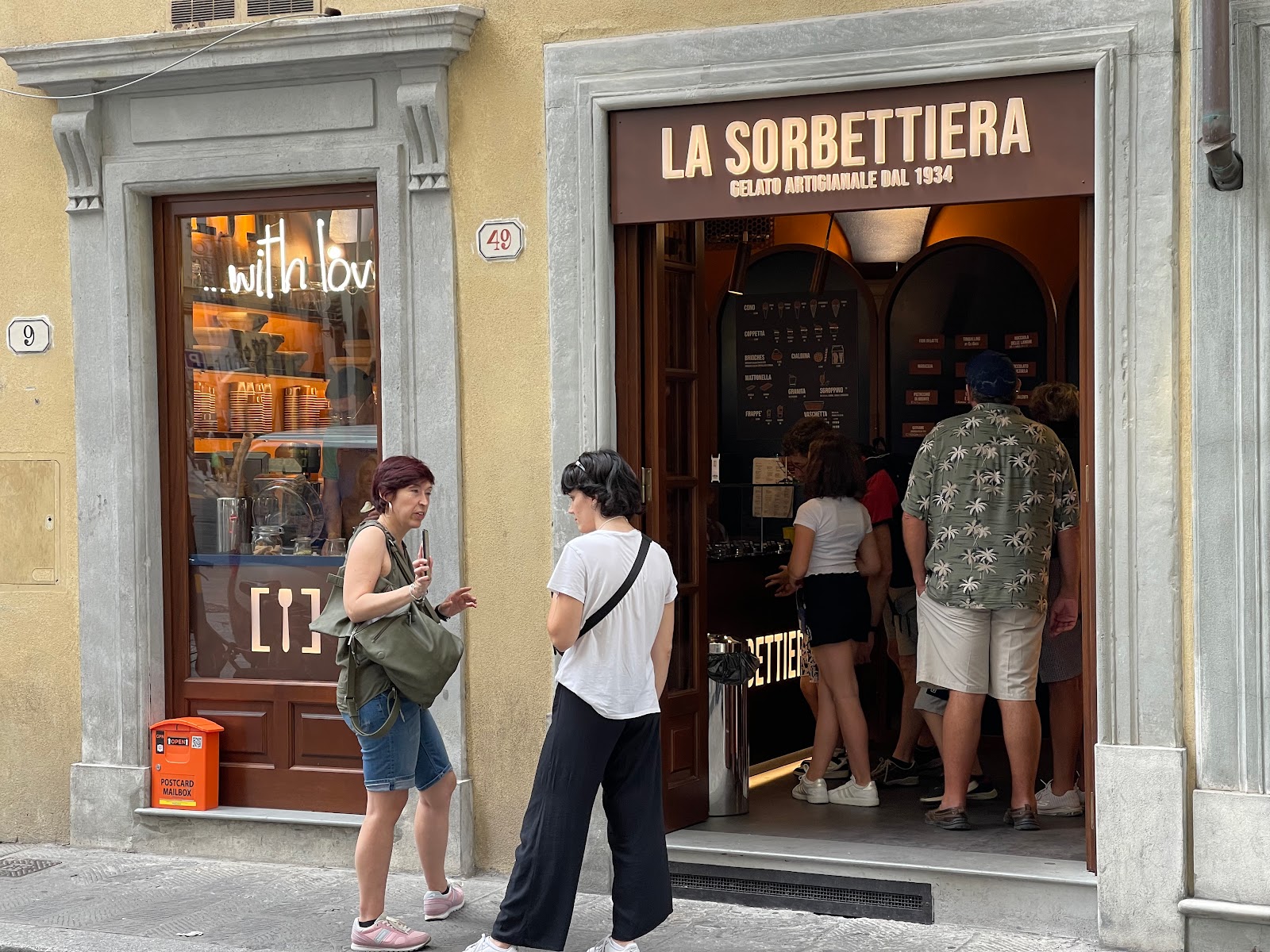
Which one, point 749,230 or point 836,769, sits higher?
point 749,230

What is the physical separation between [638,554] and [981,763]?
3.97 metres

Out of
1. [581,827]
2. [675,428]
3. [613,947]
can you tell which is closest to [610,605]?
[581,827]

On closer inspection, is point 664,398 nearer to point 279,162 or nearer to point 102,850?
point 279,162

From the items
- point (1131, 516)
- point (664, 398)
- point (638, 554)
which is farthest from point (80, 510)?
point (1131, 516)

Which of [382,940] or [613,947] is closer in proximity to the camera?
[613,947]

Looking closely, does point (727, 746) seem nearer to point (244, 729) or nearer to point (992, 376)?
point (992, 376)

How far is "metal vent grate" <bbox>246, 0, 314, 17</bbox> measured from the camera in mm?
7000

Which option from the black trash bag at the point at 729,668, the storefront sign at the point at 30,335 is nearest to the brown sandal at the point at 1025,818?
the black trash bag at the point at 729,668

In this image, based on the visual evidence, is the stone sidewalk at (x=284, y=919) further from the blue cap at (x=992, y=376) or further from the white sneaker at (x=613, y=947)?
the blue cap at (x=992, y=376)

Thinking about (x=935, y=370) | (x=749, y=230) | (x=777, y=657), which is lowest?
(x=777, y=657)

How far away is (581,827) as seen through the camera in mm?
5305

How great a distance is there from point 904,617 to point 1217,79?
362cm

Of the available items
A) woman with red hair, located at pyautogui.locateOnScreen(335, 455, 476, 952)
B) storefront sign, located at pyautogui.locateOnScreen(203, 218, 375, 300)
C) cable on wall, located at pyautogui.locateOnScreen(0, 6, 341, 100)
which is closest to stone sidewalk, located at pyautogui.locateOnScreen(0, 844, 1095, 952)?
woman with red hair, located at pyautogui.locateOnScreen(335, 455, 476, 952)

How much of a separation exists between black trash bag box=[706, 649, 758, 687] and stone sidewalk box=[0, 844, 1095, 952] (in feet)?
3.96
